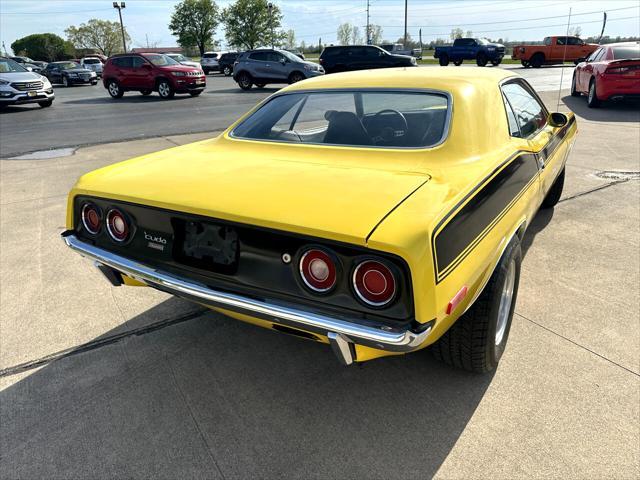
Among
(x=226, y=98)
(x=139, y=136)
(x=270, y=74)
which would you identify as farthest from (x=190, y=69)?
(x=139, y=136)

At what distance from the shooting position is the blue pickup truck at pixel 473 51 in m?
30.0

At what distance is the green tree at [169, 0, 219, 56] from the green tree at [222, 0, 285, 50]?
364cm

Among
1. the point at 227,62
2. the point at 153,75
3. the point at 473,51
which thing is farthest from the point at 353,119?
the point at 227,62

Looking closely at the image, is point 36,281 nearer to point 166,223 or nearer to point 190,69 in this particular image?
point 166,223

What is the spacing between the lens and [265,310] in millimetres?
1926

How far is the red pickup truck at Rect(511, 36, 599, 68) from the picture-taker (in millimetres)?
28328

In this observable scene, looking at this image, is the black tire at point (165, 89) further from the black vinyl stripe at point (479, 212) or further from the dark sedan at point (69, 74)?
the black vinyl stripe at point (479, 212)

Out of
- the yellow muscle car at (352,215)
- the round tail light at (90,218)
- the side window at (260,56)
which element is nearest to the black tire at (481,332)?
the yellow muscle car at (352,215)

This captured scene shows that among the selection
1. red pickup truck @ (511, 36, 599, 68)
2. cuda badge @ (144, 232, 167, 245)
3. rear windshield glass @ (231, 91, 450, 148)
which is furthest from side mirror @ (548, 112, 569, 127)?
red pickup truck @ (511, 36, 599, 68)

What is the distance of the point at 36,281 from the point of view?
142 inches

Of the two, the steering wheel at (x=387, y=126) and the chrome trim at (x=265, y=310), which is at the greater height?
the steering wheel at (x=387, y=126)

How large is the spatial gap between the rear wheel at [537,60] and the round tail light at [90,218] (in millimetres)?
31435

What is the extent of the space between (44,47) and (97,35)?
17828 millimetres

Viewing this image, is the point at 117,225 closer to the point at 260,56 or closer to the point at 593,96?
the point at 593,96
